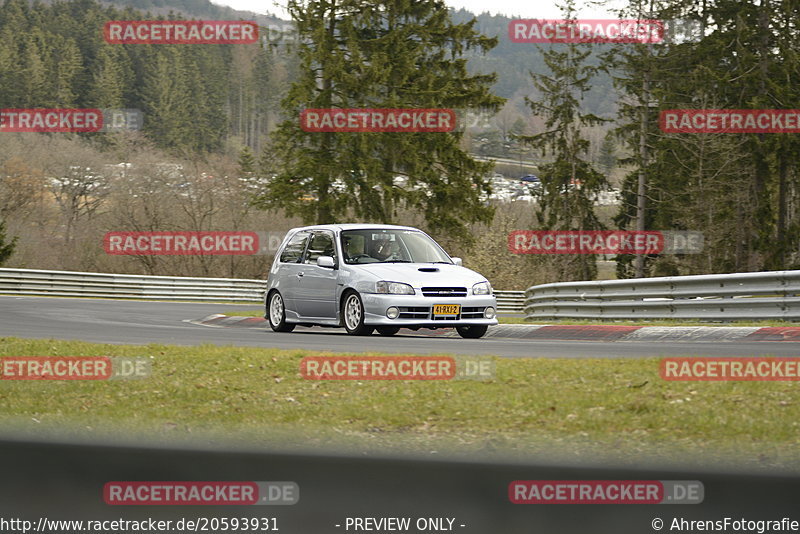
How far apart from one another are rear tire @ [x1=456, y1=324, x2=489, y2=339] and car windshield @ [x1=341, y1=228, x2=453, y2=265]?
1.19m

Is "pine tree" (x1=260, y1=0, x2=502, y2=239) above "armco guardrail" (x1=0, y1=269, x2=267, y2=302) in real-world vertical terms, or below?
above

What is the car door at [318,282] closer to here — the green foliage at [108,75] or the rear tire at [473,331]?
the rear tire at [473,331]

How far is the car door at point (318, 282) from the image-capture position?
15.8 m

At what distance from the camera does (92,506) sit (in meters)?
3.86

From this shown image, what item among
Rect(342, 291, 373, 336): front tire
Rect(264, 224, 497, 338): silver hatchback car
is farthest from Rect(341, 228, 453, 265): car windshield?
Rect(342, 291, 373, 336): front tire

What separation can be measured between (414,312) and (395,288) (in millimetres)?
442

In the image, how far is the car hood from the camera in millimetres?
14812

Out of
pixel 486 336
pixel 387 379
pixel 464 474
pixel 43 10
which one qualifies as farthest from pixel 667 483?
pixel 43 10

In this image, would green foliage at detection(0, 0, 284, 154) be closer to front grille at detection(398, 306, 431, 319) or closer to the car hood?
the car hood

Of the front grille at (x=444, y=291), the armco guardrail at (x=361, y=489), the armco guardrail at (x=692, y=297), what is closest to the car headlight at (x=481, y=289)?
the front grille at (x=444, y=291)

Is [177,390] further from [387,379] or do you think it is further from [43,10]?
[43,10]

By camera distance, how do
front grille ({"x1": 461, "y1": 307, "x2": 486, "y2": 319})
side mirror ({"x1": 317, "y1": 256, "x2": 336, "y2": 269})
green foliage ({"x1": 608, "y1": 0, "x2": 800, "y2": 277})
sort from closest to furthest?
1. front grille ({"x1": 461, "y1": 307, "x2": 486, "y2": 319})
2. side mirror ({"x1": 317, "y1": 256, "x2": 336, "y2": 269})
3. green foliage ({"x1": 608, "y1": 0, "x2": 800, "y2": 277})

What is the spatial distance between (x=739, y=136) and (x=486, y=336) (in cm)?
3002

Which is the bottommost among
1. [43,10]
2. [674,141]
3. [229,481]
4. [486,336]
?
[486,336]
